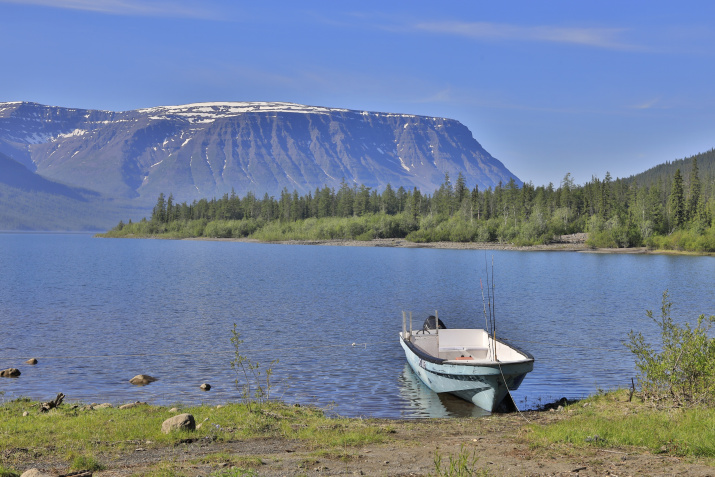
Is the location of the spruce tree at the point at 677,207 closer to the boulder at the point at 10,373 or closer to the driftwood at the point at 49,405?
the boulder at the point at 10,373

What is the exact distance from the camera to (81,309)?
173ft

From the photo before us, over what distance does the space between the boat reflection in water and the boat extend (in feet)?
1.09

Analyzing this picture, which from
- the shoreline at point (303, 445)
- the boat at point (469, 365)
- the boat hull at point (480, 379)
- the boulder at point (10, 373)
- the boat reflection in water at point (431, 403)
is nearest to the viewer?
the shoreline at point (303, 445)

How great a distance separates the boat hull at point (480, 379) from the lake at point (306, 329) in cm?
80

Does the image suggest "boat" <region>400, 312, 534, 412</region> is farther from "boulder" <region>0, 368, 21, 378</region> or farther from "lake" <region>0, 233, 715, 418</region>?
"boulder" <region>0, 368, 21, 378</region>

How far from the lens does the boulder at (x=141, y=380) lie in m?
26.7

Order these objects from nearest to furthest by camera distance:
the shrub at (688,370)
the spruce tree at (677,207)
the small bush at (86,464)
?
the small bush at (86,464) → the shrub at (688,370) → the spruce tree at (677,207)

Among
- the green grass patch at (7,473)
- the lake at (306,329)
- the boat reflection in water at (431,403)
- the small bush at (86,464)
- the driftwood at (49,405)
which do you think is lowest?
the boat reflection in water at (431,403)

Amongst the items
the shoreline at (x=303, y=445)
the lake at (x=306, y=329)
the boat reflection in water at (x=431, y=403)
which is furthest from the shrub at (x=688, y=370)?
the boat reflection in water at (x=431, y=403)

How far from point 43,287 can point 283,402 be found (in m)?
59.4

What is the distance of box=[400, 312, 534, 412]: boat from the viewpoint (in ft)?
73.3

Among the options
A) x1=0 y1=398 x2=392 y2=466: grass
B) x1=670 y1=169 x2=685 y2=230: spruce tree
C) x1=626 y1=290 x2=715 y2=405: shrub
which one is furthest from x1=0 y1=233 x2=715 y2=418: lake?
x1=670 y1=169 x2=685 y2=230: spruce tree

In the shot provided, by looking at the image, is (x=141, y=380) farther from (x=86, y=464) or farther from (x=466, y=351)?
(x=466, y=351)

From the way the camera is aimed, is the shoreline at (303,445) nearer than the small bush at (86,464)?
Yes
